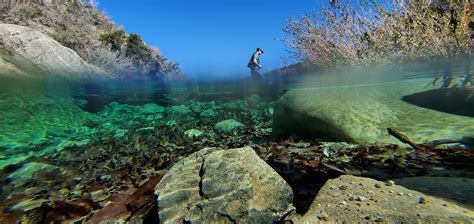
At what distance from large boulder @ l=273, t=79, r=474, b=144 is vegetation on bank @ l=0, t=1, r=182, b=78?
1685 centimetres

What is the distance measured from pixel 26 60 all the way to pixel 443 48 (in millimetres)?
18997

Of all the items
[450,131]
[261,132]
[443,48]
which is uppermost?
[443,48]

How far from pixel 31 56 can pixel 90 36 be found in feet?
23.8

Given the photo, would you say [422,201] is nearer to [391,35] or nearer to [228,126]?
[228,126]

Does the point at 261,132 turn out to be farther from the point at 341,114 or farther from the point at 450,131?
the point at 450,131

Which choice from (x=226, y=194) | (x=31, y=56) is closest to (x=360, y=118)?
(x=226, y=194)

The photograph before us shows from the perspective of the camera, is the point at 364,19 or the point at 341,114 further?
the point at 364,19

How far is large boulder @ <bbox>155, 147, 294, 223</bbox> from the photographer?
1.56 m

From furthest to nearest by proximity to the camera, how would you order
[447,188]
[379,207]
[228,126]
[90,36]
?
[90,36] < [228,126] < [447,188] < [379,207]

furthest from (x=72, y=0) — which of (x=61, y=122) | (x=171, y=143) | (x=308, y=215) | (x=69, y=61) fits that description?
(x=308, y=215)

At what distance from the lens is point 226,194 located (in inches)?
66.3

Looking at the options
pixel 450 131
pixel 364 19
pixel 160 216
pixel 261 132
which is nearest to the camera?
pixel 160 216

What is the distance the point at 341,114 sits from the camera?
4.49 meters

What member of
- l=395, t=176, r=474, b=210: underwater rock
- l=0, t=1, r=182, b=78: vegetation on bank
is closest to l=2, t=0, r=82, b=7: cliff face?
l=0, t=1, r=182, b=78: vegetation on bank
